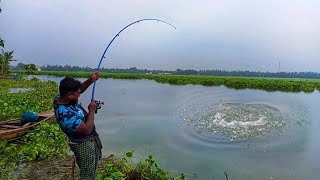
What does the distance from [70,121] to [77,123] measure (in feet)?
0.26

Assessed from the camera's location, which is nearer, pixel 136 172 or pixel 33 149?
pixel 136 172

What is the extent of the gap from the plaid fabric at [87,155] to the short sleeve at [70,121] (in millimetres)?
320

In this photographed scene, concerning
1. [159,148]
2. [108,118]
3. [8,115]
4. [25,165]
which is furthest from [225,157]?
[8,115]

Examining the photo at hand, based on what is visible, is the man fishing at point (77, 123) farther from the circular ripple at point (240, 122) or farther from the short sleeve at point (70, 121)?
the circular ripple at point (240, 122)

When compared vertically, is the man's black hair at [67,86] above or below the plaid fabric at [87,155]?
above

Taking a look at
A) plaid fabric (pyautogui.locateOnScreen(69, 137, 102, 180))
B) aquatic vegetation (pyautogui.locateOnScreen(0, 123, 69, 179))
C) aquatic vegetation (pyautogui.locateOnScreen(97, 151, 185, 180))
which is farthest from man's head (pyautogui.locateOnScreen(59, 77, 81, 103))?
aquatic vegetation (pyautogui.locateOnScreen(0, 123, 69, 179))

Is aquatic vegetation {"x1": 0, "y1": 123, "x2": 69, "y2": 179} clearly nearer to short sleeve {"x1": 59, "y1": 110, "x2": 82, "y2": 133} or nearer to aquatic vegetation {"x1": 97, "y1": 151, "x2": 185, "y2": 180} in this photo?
A: aquatic vegetation {"x1": 97, "y1": 151, "x2": 185, "y2": 180}

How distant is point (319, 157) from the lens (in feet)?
28.2

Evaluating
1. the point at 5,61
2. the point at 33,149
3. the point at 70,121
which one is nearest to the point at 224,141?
the point at 33,149

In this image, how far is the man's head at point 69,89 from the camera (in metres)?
3.67

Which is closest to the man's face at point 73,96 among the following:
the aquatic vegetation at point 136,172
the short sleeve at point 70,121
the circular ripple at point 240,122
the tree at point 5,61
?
the short sleeve at point 70,121

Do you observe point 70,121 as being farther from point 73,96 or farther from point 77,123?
point 73,96

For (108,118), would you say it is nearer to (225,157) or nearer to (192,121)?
(192,121)

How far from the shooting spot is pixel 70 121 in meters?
3.62
